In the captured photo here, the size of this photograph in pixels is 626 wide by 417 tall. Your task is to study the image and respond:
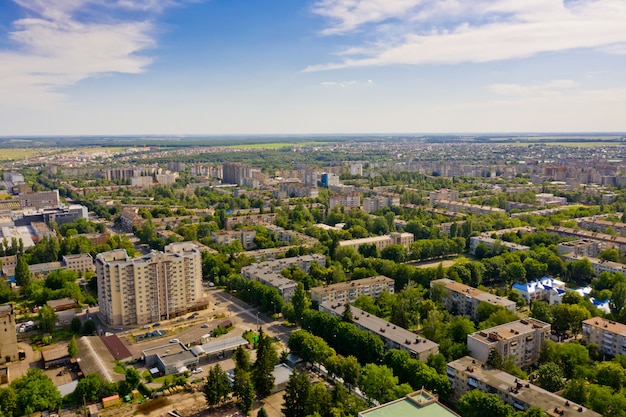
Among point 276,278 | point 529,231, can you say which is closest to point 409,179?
point 529,231

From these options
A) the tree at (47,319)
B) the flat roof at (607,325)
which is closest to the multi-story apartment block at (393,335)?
the flat roof at (607,325)

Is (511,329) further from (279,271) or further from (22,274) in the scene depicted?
(22,274)

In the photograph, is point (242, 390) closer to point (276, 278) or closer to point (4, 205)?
point (276, 278)

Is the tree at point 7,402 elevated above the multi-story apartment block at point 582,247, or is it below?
below

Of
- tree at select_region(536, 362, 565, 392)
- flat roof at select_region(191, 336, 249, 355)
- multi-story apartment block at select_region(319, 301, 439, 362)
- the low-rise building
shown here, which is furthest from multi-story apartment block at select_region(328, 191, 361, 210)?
the low-rise building

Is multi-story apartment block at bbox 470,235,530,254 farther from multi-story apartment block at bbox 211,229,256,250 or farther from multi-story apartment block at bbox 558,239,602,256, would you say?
multi-story apartment block at bbox 211,229,256,250

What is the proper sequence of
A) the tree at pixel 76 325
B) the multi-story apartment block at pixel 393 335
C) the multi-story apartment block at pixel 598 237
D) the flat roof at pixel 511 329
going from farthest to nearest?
the multi-story apartment block at pixel 598 237
the tree at pixel 76 325
the flat roof at pixel 511 329
the multi-story apartment block at pixel 393 335

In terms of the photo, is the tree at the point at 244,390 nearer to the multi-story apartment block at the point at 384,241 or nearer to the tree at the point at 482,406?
the tree at the point at 482,406
